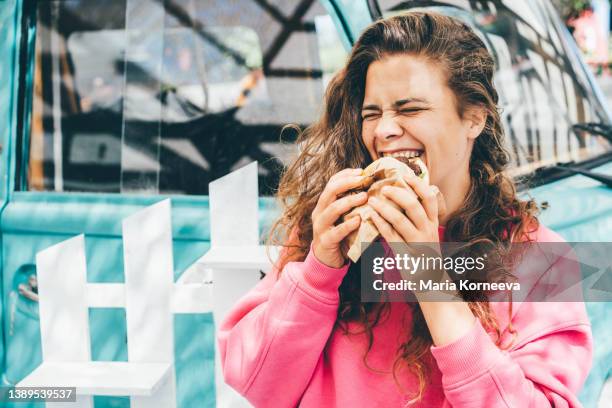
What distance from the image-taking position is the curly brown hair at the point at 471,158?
49.3 inches

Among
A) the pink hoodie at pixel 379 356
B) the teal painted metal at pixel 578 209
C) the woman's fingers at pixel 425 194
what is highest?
the woman's fingers at pixel 425 194

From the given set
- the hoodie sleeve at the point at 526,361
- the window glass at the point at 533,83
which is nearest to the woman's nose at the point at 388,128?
the hoodie sleeve at the point at 526,361

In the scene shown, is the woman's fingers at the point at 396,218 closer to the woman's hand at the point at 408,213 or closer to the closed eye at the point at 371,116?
the woman's hand at the point at 408,213

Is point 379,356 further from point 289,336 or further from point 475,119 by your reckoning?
point 475,119

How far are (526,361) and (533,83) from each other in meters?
1.26

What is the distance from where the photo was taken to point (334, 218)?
3.89 feet

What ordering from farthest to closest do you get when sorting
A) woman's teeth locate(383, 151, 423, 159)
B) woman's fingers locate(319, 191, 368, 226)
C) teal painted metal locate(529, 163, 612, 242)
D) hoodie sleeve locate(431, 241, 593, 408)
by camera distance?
teal painted metal locate(529, 163, 612, 242), woman's teeth locate(383, 151, 423, 159), woman's fingers locate(319, 191, 368, 226), hoodie sleeve locate(431, 241, 593, 408)

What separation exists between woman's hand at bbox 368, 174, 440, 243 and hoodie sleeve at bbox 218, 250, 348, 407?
0.16m

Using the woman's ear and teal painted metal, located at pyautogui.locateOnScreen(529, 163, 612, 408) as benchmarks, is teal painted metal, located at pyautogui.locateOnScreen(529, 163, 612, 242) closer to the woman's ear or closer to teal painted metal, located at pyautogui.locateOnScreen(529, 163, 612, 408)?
teal painted metal, located at pyautogui.locateOnScreen(529, 163, 612, 408)

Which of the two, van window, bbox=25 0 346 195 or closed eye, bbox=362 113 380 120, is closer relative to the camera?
closed eye, bbox=362 113 380 120

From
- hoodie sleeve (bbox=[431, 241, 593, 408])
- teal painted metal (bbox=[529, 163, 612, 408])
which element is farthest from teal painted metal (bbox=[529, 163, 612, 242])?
hoodie sleeve (bbox=[431, 241, 593, 408])

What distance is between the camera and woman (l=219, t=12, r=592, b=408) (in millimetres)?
1102

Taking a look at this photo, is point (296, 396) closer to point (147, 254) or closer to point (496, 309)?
point (496, 309)

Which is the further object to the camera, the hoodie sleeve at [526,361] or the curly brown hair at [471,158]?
the curly brown hair at [471,158]
